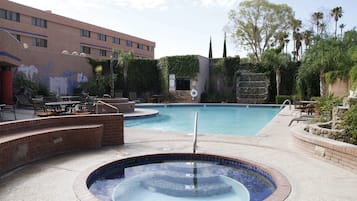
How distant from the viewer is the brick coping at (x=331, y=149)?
4.78m

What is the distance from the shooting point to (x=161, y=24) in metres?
19.9

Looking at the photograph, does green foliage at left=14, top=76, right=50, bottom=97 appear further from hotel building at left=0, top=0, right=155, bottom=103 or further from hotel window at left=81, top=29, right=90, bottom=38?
hotel window at left=81, top=29, right=90, bottom=38

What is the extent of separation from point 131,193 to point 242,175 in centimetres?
203

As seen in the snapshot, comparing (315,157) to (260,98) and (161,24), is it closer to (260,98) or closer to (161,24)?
(161,24)

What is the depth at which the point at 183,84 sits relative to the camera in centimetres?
2484

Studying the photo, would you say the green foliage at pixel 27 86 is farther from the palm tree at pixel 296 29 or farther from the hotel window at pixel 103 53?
the palm tree at pixel 296 29

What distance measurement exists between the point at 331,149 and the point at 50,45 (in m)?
32.4

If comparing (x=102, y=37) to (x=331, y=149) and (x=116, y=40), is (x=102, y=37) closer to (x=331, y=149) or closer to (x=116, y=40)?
(x=116, y=40)

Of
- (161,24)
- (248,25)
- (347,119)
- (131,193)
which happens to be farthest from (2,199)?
(248,25)

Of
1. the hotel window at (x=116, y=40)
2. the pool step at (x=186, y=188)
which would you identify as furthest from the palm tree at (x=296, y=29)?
the pool step at (x=186, y=188)

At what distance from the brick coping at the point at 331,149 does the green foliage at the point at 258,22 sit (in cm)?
2753

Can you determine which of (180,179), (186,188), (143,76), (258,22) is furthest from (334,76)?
(258,22)

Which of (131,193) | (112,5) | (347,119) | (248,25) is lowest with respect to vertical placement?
(131,193)

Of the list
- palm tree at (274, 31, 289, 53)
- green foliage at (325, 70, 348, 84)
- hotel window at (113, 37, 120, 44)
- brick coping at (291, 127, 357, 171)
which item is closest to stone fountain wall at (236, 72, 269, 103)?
green foliage at (325, 70, 348, 84)
